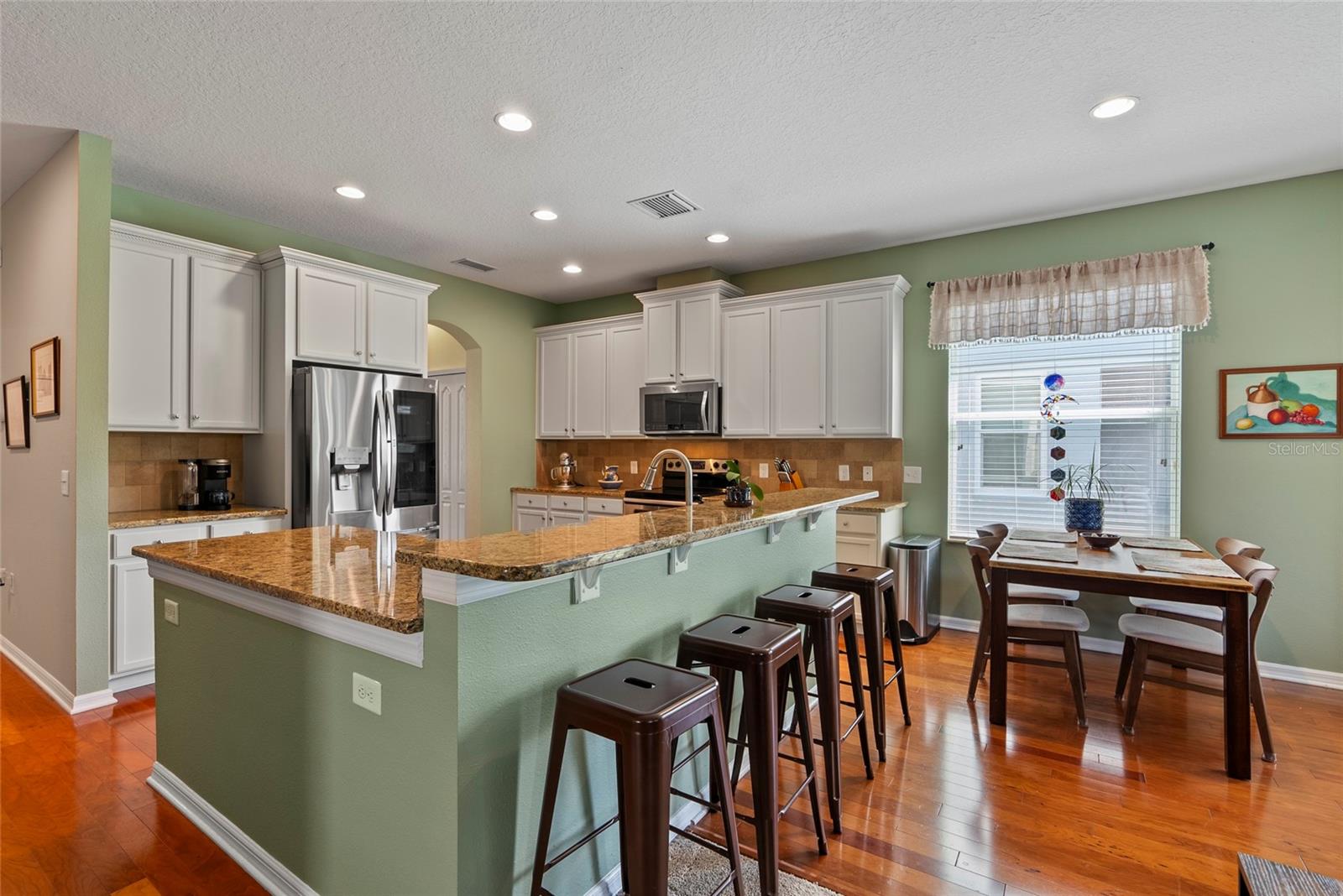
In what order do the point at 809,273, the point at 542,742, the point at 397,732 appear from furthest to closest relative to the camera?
the point at 809,273, the point at 542,742, the point at 397,732

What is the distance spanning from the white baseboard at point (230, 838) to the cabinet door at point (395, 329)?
9.16 ft

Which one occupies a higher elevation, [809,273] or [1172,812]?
[809,273]

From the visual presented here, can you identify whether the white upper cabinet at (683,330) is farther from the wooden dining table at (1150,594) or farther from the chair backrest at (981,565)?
the wooden dining table at (1150,594)

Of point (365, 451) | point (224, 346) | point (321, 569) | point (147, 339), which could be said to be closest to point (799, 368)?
point (365, 451)

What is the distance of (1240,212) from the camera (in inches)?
144

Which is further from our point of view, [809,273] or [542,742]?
[809,273]

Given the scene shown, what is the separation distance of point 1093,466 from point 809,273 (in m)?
2.47

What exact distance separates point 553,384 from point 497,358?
1.95 feet

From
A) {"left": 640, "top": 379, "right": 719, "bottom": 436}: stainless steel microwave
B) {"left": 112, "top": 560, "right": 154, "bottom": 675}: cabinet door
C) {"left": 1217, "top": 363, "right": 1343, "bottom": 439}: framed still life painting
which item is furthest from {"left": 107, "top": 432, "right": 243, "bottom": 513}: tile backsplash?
{"left": 1217, "top": 363, "right": 1343, "bottom": 439}: framed still life painting

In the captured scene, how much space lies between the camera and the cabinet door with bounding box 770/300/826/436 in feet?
15.7

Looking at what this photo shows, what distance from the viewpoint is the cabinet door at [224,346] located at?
148 inches

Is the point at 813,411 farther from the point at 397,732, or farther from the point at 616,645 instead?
the point at 397,732

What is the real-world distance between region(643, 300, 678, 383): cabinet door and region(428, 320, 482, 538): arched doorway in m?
1.60

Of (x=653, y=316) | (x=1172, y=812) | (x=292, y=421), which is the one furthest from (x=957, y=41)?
(x=292, y=421)
